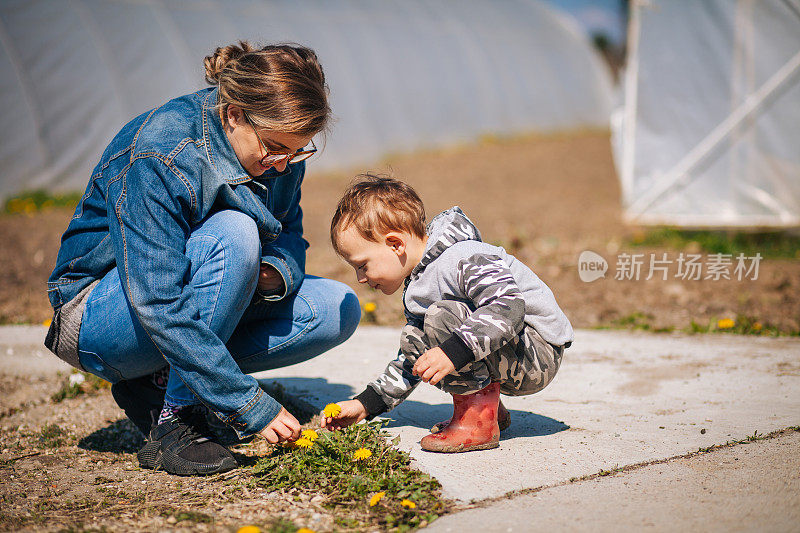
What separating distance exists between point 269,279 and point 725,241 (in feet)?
17.0

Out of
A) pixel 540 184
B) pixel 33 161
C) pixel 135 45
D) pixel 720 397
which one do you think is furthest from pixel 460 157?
pixel 720 397

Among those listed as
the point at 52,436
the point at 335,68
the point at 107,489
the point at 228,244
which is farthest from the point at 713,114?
the point at 335,68

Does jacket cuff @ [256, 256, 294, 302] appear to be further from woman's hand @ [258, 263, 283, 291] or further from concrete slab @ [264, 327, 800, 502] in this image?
concrete slab @ [264, 327, 800, 502]

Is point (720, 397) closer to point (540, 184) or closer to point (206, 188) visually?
point (206, 188)

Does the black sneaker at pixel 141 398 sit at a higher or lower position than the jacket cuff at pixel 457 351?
lower

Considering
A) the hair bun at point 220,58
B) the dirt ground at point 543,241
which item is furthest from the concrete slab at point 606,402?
the hair bun at point 220,58

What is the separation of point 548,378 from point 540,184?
364 inches

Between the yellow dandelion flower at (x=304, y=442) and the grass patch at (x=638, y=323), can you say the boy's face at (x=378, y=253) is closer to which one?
the yellow dandelion flower at (x=304, y=442)

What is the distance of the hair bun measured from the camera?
2398 millimetres

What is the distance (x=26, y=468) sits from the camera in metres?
2.59

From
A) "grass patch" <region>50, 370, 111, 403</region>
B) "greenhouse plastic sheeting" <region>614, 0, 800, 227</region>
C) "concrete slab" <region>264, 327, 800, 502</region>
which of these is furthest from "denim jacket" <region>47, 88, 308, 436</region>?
"greenhouse plastic sheeting" <region>614, 0, 800, 227</region>

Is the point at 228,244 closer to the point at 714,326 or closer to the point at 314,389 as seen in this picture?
the point at 314,389

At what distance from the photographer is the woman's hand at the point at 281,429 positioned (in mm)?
2234

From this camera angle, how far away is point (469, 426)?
241 centimetres
